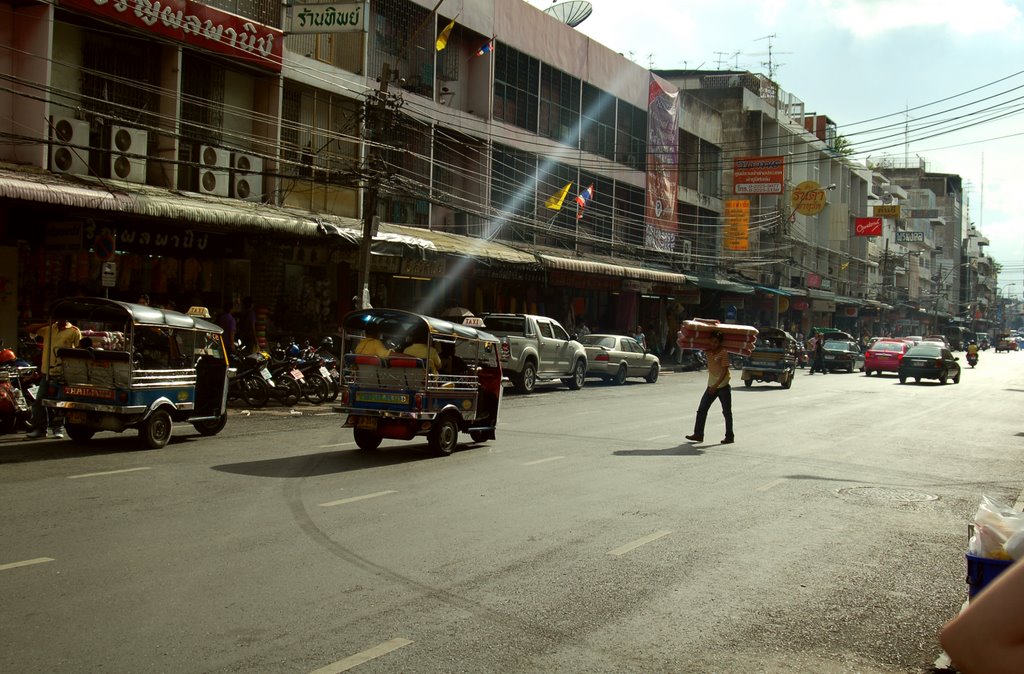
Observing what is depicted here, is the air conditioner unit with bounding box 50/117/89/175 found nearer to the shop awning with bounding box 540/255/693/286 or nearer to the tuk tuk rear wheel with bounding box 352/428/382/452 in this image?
the tuk tuk rear wheel with bounding box 352/428/382/452

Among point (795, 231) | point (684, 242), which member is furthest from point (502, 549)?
point (795, 231)

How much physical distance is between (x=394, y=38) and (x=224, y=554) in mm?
24124

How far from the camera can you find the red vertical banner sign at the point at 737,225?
51656 mm

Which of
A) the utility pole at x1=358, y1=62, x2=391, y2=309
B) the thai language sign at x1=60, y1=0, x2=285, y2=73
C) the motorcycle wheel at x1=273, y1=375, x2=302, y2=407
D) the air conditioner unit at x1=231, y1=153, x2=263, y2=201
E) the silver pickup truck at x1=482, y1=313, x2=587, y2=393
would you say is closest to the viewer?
the thai language sign at x1=60, y1=0, x2=285, y2=73

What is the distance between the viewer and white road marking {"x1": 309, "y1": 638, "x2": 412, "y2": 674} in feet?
15.0

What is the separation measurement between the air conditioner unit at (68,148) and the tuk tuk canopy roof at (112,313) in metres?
6.75

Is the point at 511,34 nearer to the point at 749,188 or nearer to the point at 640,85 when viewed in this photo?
the point at 640,85

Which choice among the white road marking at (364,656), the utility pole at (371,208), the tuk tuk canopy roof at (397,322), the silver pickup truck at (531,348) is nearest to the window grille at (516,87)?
the silver pickup truck at (531,348)

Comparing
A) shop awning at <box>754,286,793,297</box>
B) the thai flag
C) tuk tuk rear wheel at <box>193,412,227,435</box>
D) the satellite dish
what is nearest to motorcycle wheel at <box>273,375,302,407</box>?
tuk tuk rear wheel at <box>193,412,227,435</box>

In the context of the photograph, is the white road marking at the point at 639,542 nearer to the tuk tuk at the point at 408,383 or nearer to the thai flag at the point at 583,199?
the tuk tuk at the point at 408,383

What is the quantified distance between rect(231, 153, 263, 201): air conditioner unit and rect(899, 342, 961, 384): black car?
2519 cm

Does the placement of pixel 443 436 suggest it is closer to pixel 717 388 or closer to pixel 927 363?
pixel 717 388

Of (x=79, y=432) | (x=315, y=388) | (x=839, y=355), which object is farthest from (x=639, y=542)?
(x=839, y=355)

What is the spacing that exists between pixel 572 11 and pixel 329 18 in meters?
19.2
